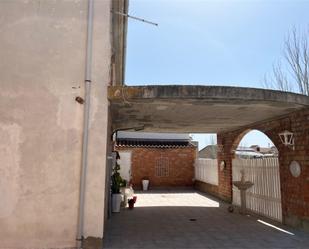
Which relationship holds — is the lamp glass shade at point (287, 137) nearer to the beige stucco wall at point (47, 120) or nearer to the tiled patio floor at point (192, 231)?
the tiled patio floor at point (192, 231)

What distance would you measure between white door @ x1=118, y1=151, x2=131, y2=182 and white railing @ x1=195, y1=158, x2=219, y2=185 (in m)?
4.74

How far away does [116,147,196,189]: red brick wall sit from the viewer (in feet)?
73.9

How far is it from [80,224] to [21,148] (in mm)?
2069

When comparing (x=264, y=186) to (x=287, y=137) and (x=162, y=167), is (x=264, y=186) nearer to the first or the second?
(x=287, y=137)

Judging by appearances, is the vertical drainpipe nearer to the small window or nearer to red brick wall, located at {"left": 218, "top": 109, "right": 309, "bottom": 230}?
red brick wall, located at {"left": 218, "top": 109, "right": 309, "bottom": 230}

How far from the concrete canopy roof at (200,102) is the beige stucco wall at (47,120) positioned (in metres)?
0.88

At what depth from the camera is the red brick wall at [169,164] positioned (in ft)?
73.9

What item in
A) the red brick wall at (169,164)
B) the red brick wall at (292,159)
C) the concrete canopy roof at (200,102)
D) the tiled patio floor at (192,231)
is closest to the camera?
the concrete canopy roof at (200,102)

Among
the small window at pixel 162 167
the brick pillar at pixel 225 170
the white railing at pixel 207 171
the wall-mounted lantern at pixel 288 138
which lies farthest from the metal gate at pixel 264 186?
the small window at pixel 162 167

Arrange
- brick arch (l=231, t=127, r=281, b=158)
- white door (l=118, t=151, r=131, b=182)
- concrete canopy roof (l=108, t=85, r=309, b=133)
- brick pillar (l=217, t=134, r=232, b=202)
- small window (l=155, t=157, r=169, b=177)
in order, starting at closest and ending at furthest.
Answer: concrete canopy roof (l=108, t=85, r=309, b=133) → brick arch (l=231, t=127, r=281, b=158) → brick pillar (l=217, t=134, r=232, b=202) → white door (l=118, t=151, r=131, b=182) → small window (l=155, t=157, r=169, b=177)

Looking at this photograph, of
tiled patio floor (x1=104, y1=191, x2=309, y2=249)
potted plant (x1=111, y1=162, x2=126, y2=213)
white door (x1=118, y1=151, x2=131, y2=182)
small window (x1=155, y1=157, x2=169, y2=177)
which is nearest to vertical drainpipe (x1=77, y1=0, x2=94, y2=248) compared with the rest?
tiled patio floor (x1=104, y1=191, x2=309, y2=249)

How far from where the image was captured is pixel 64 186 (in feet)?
22.4

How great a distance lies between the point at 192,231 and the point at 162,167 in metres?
13.8

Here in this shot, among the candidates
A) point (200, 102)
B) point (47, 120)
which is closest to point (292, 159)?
point (200, 102)
